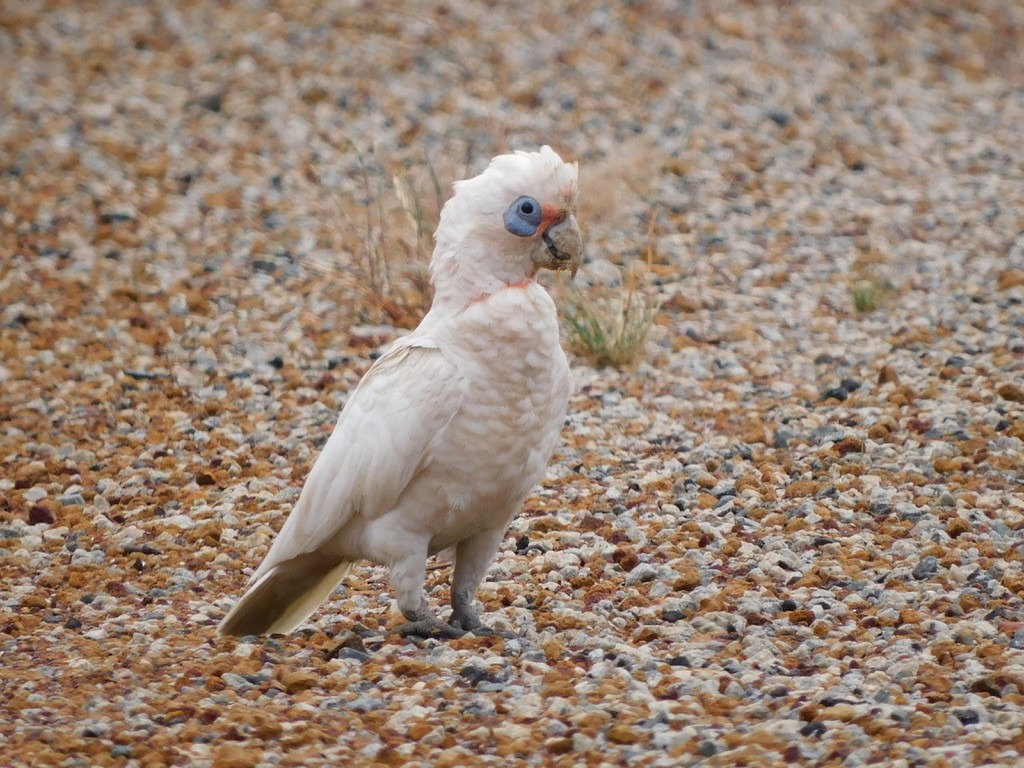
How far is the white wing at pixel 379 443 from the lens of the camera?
4.21 m

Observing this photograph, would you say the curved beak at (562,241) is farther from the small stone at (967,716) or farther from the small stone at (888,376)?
the small stone at (888,376)

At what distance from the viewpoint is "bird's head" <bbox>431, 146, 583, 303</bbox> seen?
14.0ft

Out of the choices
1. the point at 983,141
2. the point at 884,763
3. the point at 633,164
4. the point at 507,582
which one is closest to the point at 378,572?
the point at 507,582

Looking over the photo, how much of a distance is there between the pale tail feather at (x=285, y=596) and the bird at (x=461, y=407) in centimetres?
3

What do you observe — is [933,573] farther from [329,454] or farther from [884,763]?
[329,454]

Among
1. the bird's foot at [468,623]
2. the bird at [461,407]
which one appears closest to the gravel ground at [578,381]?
the bird's foot at [468,623]

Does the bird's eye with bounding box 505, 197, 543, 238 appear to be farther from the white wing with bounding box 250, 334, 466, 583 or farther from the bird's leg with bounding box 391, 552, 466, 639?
the bird's leg with bounding box 391, 552, 466, 639

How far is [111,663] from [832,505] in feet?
9.13

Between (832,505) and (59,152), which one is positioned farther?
(59,152)

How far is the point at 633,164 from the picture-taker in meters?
9.15

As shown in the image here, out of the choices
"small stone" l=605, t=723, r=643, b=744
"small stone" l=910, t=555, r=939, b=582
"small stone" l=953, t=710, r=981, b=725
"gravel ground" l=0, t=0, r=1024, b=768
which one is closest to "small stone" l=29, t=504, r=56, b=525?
"gravel ground" l=0, t=0, r=1024, b=768

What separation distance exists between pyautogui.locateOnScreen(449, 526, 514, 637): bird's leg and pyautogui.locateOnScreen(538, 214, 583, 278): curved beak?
911mm

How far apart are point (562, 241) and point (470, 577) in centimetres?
116

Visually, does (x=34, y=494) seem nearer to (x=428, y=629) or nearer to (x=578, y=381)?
(x=428, y=629)
